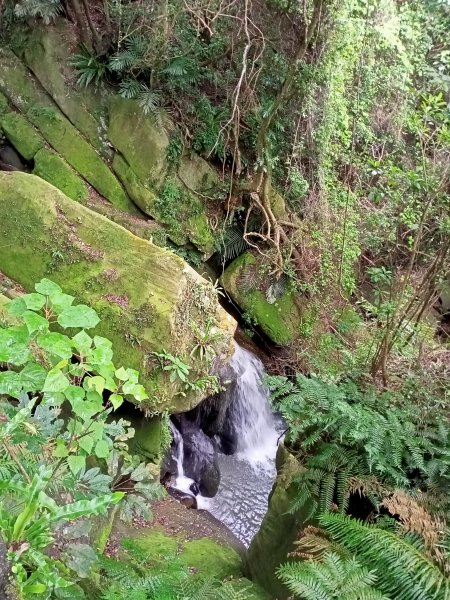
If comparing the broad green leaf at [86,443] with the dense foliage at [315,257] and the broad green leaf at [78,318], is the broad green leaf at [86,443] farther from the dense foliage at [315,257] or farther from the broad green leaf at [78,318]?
the broad green leaf at [78,318]

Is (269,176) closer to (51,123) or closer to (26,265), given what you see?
(51,123)

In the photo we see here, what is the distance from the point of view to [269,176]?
8.55 m

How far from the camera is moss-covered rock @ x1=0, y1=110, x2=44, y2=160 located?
8023 mm

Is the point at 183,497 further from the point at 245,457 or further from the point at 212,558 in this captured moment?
the point at 245,457

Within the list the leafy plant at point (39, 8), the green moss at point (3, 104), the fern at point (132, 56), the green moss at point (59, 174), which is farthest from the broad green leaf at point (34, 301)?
the leafy plant at point (39, 8)

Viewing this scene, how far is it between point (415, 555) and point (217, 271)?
6.59 meters

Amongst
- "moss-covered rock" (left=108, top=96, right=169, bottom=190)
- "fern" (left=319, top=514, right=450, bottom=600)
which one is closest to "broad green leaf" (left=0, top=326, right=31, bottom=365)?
"fern" (left=319, top=514, right=450, bottom=600)

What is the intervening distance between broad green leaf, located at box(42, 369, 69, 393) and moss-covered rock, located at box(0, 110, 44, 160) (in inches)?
288

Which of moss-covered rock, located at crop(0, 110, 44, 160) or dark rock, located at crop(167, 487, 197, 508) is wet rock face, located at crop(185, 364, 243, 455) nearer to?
dark rock, located at crop(167, 487, 197, 508)

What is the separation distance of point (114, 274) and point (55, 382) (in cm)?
363

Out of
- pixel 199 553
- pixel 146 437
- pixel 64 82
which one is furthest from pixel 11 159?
pixel 199 553

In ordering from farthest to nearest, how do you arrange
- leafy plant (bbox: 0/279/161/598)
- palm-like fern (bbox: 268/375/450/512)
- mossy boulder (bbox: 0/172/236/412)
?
mossy boulder (bbox: 0/172/236/412) → palm-like fern (bbox: 268/375/450/512) → leafy plant (bbox: 0/279/161/598)

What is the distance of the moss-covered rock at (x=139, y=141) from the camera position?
8.16 m

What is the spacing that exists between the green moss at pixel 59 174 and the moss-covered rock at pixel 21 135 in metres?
0.17
